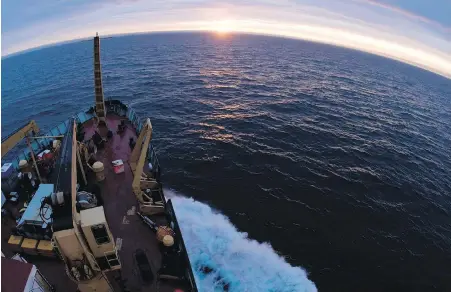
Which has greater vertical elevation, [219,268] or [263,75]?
[263,75]

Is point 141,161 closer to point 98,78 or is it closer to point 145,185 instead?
point 145,185

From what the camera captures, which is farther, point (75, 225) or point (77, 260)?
point (77, 260)

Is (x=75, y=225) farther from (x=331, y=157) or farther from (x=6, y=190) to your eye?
Result: (x=331, y=157)

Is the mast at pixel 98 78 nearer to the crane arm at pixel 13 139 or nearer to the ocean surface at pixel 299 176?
the crane arm at pixel 13 139

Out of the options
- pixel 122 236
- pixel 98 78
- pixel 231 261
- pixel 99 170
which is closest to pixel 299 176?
pixel 231 261

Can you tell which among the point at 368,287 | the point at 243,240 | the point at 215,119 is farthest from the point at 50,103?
the point at 368,287

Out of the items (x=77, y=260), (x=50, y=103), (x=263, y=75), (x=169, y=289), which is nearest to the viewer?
(x=77, y=260)

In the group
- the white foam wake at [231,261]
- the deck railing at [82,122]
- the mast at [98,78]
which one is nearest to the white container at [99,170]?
the deck railing at [82,122]
